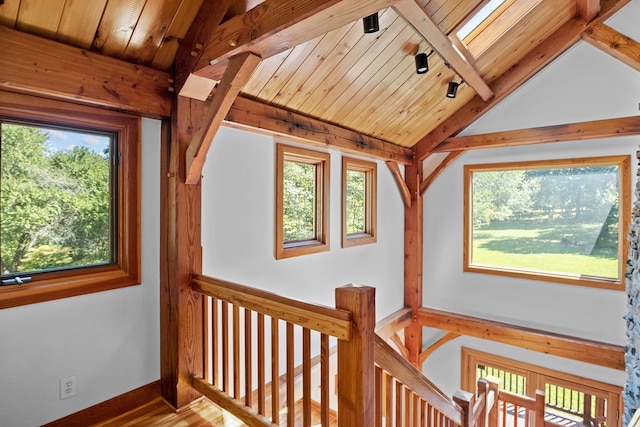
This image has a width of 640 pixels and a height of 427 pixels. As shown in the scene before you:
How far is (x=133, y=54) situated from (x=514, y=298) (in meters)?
5.11

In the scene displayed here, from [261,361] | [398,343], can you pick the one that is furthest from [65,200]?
[398,343]

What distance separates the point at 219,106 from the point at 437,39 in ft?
6.08

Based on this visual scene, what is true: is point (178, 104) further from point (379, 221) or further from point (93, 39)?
point (379, 221)

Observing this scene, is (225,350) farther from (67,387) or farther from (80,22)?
(80,22)

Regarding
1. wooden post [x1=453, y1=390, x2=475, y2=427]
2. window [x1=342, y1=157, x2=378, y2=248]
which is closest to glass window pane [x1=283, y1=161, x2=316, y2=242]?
window [x1=342, y1=157, x2=378, y2=248]

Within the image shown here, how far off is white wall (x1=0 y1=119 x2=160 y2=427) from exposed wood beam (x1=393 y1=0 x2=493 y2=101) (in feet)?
6.01

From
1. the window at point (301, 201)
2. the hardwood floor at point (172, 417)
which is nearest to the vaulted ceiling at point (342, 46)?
the window at point (301, 201)

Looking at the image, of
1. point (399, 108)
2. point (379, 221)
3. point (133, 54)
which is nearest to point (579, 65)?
point (399, 108)

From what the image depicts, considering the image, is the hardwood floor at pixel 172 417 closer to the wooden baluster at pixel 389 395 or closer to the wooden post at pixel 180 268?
the wooden post at pixel 180 268

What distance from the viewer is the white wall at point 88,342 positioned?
1745mm

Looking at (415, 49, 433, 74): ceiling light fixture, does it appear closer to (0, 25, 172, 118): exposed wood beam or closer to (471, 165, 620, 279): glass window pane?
(0, 25, 172, 118): exposed wood beam

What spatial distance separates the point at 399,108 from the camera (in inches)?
150

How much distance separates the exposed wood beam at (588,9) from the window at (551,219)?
5.31 feet

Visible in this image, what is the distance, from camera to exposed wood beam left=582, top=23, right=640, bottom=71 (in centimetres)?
351
